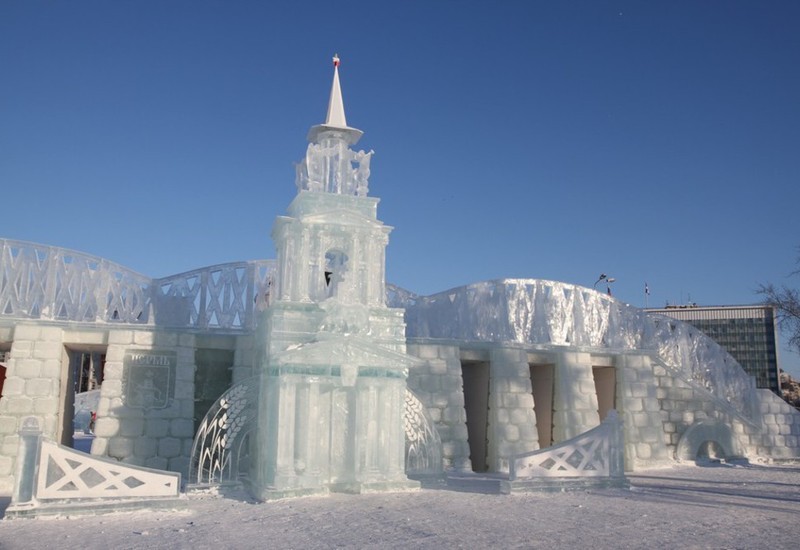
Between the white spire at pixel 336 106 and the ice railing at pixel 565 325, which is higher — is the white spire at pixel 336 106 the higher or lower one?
the higher one

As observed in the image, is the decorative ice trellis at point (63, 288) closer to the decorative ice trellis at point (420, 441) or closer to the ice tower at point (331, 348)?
the ice tower at point (331, 348)

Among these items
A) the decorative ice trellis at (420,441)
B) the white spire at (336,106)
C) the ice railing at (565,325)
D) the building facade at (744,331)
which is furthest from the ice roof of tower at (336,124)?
the building facade at (744,331)

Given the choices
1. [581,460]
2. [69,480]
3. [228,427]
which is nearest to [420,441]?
[581,460]

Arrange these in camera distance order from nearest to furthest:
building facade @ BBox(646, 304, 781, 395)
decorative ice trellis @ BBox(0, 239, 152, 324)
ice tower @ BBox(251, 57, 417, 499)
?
1. ice tower @ BBox(251, 57, 417, 499)
2. decorative ice trellis @ BBox(0, 239, 152, 324)
3. building facade @ BBox(646, 304, 781, 395)

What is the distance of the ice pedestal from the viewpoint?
12.2 metres

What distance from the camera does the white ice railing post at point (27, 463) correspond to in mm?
10016

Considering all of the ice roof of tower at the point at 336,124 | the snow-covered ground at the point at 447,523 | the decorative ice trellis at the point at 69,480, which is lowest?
the snow-covered ground at the point at 447,523

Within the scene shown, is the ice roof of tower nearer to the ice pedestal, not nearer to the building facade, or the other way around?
the ice pedestal

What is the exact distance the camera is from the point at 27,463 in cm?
1009

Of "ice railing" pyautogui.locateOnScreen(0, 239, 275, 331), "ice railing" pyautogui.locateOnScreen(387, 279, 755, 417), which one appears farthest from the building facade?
"ice railing" pyautogui.locateOnScreen(0, 239, 275, 331)

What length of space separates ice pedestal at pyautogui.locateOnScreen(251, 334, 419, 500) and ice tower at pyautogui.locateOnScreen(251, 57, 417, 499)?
0.06ft

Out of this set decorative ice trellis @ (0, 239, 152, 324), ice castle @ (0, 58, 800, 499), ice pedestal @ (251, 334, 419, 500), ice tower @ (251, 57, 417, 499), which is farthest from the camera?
decorative ice trellis @ (0, 239, 152, 324)

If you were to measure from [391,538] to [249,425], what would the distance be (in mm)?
5616

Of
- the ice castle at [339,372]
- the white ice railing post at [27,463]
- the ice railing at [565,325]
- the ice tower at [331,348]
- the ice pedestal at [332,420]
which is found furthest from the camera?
the ice railing at [565,325]
